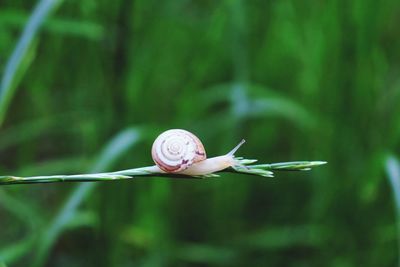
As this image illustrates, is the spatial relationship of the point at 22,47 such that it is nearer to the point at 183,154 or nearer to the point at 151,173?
the point at 183,154

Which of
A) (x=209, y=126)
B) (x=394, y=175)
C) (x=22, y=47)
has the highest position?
(x=22, y=47)

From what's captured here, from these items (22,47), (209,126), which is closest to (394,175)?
(209,126)

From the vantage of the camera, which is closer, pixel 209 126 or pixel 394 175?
pixel 394 175

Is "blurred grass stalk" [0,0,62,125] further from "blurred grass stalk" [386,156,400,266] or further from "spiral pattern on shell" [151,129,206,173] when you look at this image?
"blurred grass stalk" [386,156,400,266]

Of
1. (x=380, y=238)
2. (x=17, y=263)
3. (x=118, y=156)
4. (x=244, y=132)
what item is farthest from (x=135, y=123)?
(x=380, y=238)

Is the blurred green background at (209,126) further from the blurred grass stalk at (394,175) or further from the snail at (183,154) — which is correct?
the snail at (183,154)

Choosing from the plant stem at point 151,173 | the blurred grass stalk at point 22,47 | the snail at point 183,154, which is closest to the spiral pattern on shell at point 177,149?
the snail at point 183,154
